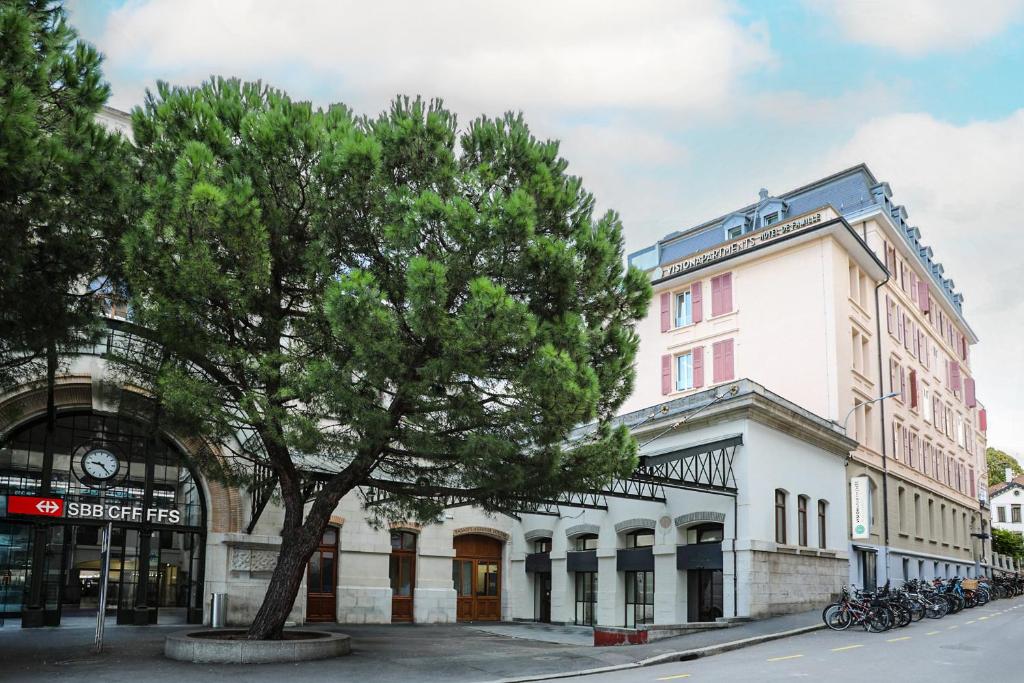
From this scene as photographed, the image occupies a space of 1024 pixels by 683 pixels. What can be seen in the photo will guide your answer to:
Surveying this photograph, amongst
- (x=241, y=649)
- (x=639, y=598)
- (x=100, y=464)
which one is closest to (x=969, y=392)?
(x=639, y=598)

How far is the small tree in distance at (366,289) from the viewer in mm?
12930

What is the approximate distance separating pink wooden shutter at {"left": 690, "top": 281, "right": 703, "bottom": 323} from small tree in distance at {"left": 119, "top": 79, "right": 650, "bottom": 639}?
19.9 metres

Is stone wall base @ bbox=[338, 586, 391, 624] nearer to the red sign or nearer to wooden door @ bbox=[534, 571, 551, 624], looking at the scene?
wooden door @ bbox=[534, 571, 551, 624]

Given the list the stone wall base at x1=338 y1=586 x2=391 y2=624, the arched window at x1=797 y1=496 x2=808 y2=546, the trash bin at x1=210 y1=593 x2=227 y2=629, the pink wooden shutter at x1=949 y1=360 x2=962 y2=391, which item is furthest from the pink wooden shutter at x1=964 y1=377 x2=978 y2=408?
the trash bin at x1=210 y1=593 x2=227 y2=629

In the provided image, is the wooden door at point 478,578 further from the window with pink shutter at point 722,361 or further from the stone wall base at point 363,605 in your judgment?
the window with pink shutter at point 722,361

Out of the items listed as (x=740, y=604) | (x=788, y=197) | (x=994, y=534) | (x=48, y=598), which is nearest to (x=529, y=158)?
(x=740, y=604)

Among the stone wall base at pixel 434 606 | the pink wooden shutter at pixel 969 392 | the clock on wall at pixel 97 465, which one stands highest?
the pink wooden shutter at pixel 969 392

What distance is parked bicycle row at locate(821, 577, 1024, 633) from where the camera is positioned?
20.5m

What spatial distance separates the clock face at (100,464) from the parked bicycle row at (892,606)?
17925 millimetres

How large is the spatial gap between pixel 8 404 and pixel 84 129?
11.2 meters

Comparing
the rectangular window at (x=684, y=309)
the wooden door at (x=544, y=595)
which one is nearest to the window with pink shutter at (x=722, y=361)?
the rectangular window at (x=684, y=309)

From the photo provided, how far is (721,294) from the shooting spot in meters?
34.0

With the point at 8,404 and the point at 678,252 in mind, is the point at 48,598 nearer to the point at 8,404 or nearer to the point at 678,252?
the point at 8,404

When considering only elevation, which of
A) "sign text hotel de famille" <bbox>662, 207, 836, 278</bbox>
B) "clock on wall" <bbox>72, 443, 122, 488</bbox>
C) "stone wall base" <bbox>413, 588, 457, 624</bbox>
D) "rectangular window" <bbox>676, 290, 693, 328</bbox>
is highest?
"sign text hotel de famille" <bbox>662, 207, 836, 278</bbox>
